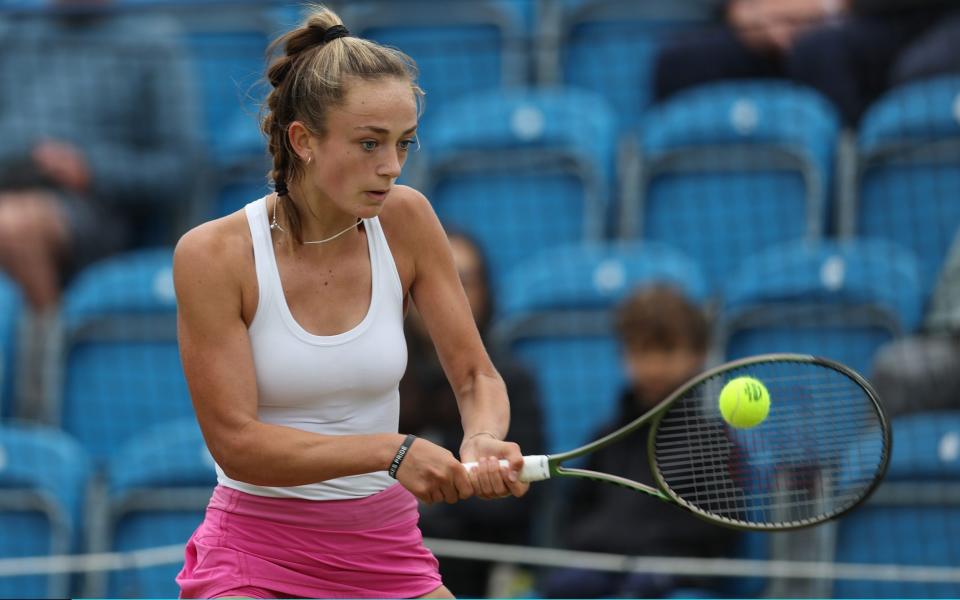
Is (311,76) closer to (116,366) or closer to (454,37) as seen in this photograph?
(116,366)

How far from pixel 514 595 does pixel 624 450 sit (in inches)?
21.2

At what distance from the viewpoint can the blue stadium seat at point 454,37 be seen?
18.7 feet

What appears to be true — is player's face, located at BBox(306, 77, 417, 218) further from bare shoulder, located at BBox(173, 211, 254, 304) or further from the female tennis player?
bare shoulder, located at BBox(173, 211, 254, 304)

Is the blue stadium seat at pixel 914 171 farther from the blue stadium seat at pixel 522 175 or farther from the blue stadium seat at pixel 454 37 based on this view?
the blue stadium seat at pixel 454 37

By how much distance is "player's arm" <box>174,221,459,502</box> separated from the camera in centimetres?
243

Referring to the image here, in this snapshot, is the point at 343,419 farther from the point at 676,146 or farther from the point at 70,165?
the point at 70,165

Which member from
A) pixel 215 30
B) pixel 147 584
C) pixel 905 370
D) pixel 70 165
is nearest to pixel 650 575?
pixel 905 370

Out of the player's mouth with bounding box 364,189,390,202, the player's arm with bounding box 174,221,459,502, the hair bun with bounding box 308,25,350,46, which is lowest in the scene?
the player's arm with bounding box 174,221,459,502

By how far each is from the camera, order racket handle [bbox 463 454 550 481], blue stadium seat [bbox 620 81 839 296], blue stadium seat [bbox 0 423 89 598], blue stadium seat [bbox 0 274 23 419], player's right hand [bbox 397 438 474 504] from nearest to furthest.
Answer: player's right hand [bbox 397 438 474 504]
racket handle [bbox 463 454 550 481]
blue stadium seat [bbox 0 423 89 598]
blue stadium seat [bbox 620 81 839 296]
blue stadium seat [bbox 0 274 23 419]

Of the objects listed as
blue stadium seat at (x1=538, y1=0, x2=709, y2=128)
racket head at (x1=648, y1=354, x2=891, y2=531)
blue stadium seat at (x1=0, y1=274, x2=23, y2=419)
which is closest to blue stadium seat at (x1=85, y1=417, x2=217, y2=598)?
blue stadium seat at (x1=0, y1=274, x2=23, y2=419)

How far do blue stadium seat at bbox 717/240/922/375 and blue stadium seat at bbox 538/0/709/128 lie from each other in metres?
1.19

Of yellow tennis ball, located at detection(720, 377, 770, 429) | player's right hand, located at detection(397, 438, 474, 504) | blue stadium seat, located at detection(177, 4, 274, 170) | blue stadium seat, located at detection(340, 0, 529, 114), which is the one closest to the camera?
player's right hand, located at detection(397, 438, 474, 504)

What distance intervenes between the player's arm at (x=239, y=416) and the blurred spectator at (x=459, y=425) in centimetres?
181

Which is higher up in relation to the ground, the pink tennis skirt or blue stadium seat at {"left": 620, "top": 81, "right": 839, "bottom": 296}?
blue stadium seat at {"left": 620, "top": 81, "right": 839, "bottom": 296}
